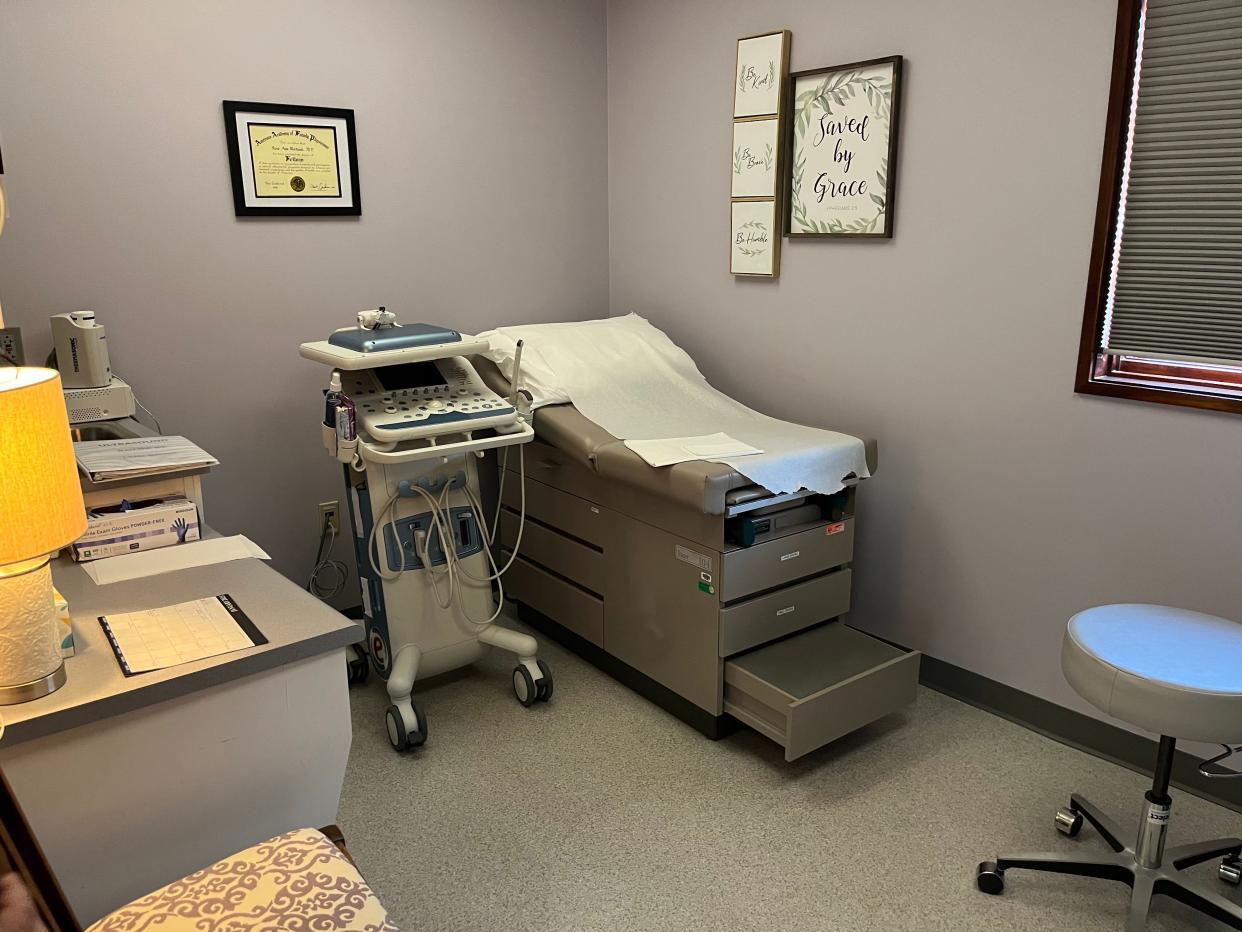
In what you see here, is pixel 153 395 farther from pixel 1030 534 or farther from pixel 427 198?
pixel 1030 534

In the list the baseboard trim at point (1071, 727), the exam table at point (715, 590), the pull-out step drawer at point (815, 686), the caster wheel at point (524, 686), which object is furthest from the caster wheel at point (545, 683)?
the baseboard trim at point (1071, 727)

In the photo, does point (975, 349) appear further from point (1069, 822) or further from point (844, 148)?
point (1069, 822)

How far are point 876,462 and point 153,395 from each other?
7.43 feet

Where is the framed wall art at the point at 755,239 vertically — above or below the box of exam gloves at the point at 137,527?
A: above

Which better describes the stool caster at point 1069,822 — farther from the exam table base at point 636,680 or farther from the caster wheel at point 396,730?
the caster wheel at point 396,730

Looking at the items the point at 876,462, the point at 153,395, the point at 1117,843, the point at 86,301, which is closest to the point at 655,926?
the point at 1117,843

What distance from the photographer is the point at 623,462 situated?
2.59m

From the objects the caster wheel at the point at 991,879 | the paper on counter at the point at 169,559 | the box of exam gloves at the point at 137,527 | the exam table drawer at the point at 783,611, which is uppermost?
the box of exam gloves at the point at 137,527

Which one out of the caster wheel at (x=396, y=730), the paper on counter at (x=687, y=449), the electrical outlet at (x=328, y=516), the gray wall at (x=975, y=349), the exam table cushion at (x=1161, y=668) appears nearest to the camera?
the exam table cushion at (x=1161, y=668)

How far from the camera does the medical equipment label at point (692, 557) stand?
2.51m

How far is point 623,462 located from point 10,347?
63.0 inches

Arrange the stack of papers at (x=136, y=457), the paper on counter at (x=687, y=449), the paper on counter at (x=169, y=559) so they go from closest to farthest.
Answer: the paper on counter at (x=169, y=559) < the stack of papers at (x=136, y=457) < the paper on counter at (x=687, y=449)

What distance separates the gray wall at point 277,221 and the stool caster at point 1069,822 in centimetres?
250

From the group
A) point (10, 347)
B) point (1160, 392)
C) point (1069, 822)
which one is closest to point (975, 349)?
point (1160, 392)
